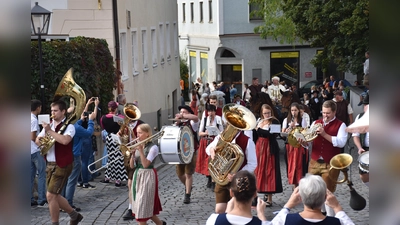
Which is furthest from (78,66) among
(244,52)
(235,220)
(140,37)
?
(244,52)

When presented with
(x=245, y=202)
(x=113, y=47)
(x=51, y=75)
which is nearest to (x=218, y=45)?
(x=113, y=47)

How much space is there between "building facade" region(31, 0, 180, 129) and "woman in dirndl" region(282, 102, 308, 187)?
10.1m

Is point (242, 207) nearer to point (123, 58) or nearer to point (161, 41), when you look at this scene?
point (123, 58)

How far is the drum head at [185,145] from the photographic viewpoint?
10.2 m

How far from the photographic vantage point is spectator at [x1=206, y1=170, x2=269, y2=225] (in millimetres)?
4699

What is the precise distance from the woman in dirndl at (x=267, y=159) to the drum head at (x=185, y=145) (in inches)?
47.6

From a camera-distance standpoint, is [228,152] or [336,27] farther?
[336,27]

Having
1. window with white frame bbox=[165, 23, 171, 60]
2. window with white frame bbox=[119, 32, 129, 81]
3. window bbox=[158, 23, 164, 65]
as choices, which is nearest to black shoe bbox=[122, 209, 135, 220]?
window with white frame bbox=[119, 32, 129, 81]

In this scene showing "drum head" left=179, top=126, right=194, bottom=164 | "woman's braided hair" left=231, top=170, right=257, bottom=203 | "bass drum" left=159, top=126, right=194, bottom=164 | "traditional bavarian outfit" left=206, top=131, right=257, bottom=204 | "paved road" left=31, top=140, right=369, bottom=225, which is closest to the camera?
"woman's braided hair" left=231, top=170, right=257, bottom=203

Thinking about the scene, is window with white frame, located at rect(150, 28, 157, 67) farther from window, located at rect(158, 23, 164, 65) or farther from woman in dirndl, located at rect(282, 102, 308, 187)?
woman in dirndl, located at rect(282, 102, 308, 187)

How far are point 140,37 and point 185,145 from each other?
53.1ft

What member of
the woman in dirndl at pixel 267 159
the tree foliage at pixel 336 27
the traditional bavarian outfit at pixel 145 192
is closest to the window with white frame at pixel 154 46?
the tree foliage at pixel 336 27

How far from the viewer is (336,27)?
2730 centimetres

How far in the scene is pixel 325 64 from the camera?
29.5 meters
